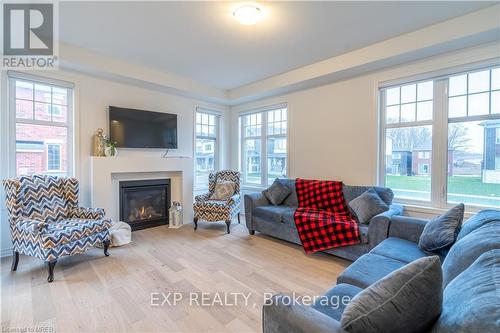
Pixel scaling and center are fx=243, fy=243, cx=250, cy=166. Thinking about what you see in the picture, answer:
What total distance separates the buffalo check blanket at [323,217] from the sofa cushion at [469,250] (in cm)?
134

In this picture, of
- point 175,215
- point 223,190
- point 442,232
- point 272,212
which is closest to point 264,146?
point 223,190

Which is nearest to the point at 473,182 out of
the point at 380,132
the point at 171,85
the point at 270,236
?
the point at 380,132

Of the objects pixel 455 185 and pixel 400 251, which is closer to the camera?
pixel 400 251

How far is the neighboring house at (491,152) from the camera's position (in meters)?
2.59

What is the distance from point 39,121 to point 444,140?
17.0ft

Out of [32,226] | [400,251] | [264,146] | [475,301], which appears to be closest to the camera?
[475,301]

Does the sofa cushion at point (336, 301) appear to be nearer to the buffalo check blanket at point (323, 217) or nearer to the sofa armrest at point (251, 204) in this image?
the buffalo check blanket at point (323, 217)

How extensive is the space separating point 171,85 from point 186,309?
3.37 meters

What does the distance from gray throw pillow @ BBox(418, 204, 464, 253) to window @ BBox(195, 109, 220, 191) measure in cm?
390

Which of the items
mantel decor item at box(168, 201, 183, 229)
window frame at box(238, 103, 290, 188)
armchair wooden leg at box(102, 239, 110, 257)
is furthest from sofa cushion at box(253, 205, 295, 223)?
armchair wooden leg at box(102, 239, 110, 257)

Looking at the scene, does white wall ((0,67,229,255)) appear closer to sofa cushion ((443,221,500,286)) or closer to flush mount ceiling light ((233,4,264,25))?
flush mount ceiling light ((233,4,264,25))

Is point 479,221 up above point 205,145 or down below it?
below

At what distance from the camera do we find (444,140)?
9.45 ft

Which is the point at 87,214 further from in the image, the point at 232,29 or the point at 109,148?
the point at 232,29
